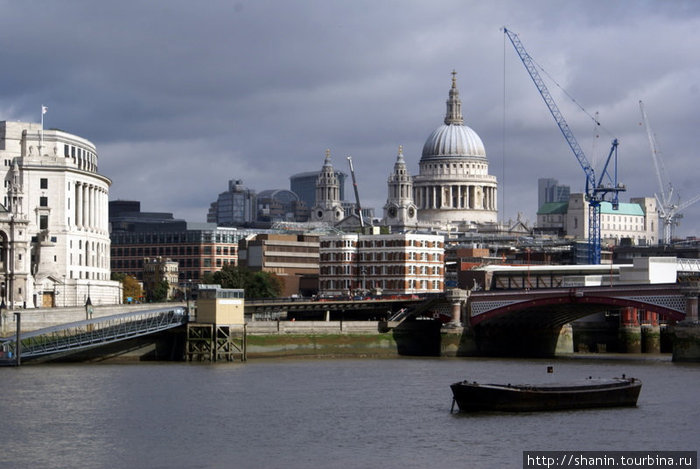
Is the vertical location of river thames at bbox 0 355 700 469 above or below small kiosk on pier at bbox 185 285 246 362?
below

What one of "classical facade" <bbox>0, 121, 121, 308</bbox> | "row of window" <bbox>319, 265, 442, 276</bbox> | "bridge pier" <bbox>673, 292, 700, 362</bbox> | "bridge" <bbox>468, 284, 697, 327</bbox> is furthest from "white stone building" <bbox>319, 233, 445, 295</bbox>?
"bridge pier" <bbox>673, 292, 700, 362</bbox>

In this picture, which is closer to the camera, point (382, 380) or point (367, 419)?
point (367, 419)

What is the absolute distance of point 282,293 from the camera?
19425 centimetres

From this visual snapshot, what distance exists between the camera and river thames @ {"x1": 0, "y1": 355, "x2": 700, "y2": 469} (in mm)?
65562

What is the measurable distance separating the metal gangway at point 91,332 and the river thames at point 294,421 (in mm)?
5931

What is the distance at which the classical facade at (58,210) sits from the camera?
148250mm

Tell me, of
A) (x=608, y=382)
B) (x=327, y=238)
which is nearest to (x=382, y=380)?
(x=608, y=382)

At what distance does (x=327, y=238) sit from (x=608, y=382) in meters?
100

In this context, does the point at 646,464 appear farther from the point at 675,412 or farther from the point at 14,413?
the point at 14,413

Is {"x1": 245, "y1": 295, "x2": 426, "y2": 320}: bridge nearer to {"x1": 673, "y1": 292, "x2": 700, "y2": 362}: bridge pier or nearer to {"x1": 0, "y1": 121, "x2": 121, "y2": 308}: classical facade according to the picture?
{"x1": 0, "y1": 121, "x2": 121, "y2": 308}: classical facade

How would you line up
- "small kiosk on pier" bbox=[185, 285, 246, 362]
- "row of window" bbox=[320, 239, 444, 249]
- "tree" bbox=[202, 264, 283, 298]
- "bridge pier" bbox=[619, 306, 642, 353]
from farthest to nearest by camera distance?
"row of window" bbox=[320, 239, 444, 249], "tree" bbox=[202, 264, 283, 298], "bridge pier" bbox=[619, 306, 642, 353], "small kiosk on pier" bbox=[185, 285, 246, 362]

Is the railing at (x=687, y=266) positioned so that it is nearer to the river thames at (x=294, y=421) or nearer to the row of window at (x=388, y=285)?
the row of window at (x=388, y=285)

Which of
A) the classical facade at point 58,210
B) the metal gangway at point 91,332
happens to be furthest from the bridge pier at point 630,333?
the classical facade at point 58,210

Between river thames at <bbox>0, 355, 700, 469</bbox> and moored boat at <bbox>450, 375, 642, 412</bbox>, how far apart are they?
99 cm
